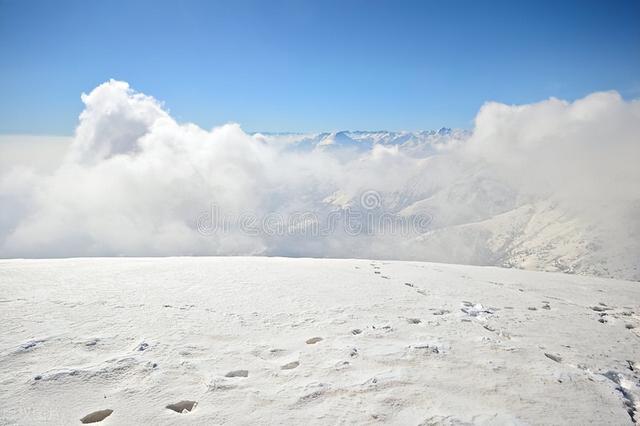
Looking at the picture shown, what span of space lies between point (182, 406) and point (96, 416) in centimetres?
121

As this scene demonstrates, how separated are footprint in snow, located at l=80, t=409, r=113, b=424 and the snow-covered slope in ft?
0.51

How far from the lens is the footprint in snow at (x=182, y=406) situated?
220 inches

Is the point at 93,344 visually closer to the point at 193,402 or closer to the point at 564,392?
the point at 193,402

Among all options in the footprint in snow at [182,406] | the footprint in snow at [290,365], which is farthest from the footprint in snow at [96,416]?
the footprint in snow at [290,365]

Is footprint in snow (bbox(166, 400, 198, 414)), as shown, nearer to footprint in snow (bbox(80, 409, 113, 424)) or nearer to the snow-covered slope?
the snow-covered slope

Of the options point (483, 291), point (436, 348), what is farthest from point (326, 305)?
point (483, 291)

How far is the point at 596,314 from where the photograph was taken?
1144cm

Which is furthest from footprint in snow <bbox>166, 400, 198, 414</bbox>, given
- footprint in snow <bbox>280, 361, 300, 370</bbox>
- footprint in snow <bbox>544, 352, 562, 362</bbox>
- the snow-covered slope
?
footprint in snow <bbox>544, 352, 562, 362</bbox>

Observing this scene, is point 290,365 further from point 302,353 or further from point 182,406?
point 182,406

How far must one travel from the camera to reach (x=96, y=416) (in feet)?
17.6

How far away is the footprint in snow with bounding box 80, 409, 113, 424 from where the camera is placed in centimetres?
530

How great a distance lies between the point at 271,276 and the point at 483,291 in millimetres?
8045

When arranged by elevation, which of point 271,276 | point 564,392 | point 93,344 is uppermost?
point 271,276

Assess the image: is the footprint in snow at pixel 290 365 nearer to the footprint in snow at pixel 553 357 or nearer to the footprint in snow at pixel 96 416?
the footprint in snow at pixel 96 416
